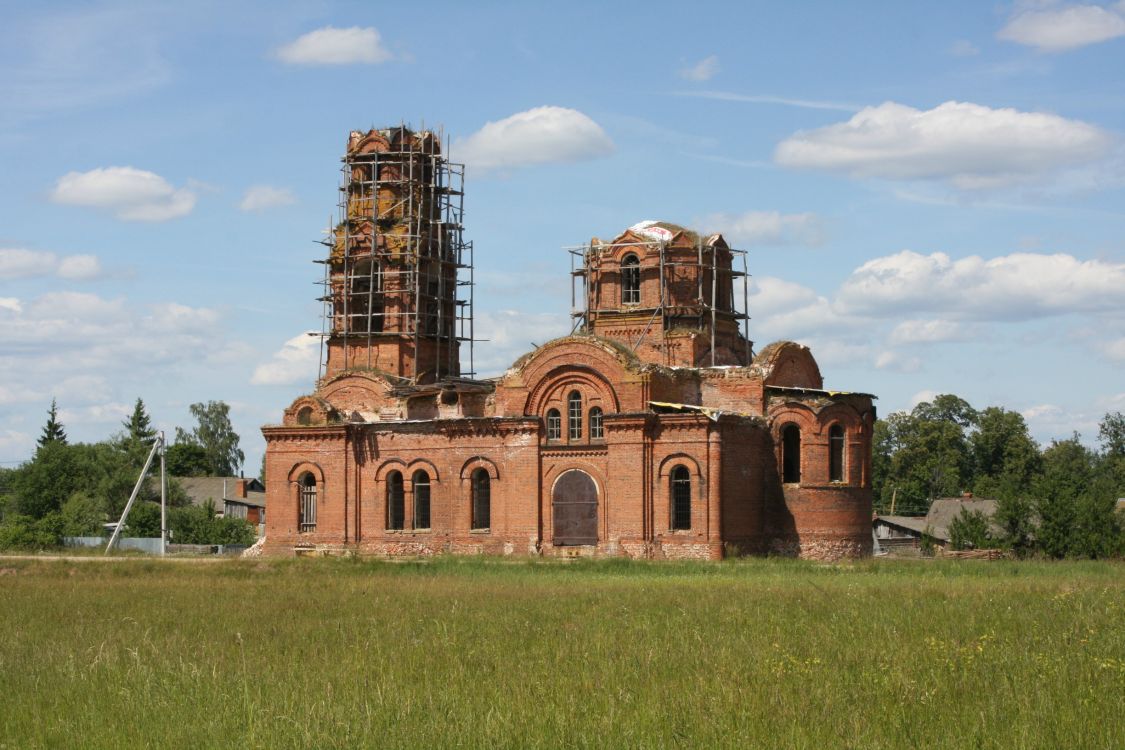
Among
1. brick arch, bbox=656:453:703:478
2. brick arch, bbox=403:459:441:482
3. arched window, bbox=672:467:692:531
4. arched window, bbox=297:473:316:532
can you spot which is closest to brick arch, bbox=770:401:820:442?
brick arch, bbox=656:453:703:478

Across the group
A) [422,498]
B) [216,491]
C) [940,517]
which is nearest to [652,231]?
[422,498]

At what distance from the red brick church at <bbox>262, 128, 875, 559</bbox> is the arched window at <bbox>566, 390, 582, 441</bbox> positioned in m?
0.04

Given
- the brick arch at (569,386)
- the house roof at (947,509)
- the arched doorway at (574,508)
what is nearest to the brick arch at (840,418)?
the brick arch at (569,386)

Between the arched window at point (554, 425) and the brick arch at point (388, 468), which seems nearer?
the arched window at point (554, 425)

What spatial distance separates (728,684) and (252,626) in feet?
24.9

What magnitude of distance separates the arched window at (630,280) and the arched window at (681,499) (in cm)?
752

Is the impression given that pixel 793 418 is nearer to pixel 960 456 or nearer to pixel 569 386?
pixel 569 386

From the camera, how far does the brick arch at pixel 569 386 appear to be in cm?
3616

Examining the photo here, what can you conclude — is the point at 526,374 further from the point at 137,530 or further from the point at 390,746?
the point at 390,746

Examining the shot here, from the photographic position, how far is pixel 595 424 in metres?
36.6

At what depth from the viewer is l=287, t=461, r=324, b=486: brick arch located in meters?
39.9

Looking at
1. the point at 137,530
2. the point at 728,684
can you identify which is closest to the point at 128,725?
the point at 728,684

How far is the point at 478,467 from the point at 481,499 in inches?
39.1

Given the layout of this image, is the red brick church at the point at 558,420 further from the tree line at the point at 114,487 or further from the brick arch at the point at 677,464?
the tree line at the point at 114,487
